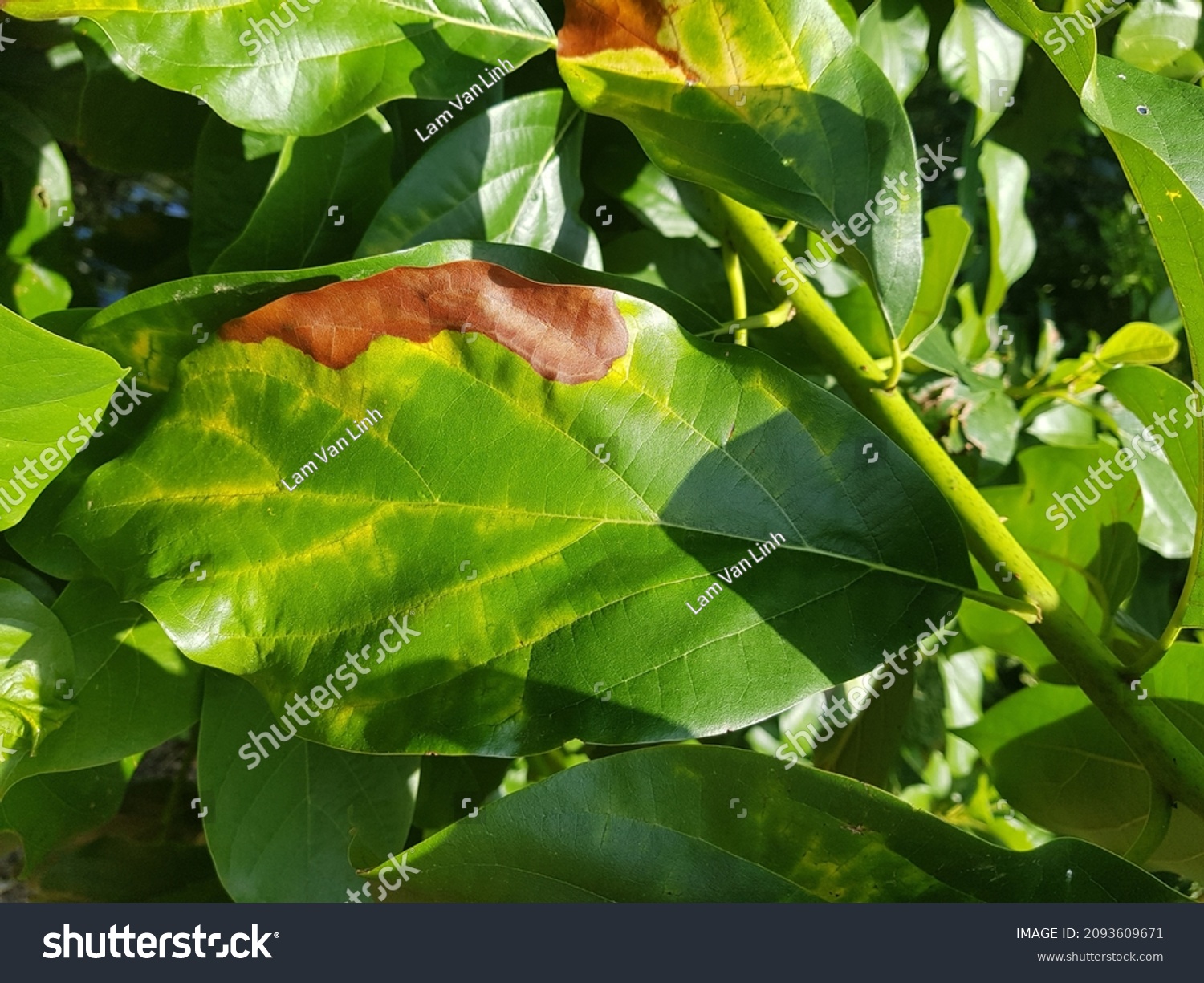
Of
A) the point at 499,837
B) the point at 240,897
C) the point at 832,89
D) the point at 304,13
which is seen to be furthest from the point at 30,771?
the point at 832,89

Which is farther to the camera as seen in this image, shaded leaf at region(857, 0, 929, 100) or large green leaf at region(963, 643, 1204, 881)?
shaded leaf at region(857, 0, 929, 100)

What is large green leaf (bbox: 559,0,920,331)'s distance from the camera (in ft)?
1.43

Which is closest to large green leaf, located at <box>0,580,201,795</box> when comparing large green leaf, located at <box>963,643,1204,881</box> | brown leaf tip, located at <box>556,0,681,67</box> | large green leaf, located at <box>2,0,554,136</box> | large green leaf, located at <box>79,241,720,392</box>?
large green leaf, located at <box>79,241,720,392</box>

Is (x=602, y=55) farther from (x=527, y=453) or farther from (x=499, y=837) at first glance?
(x=499, y=837)

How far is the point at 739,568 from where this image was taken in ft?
1.41

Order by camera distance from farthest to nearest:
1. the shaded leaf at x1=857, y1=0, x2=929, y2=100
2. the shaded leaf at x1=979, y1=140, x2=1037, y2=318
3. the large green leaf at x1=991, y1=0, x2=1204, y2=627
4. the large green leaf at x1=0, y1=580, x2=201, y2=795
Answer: the shaded leaf at x1=979, y1=140, x2=1037, y2=318
the shaded leaf at x1=857, y1=0, x2=929, y2=100
the large green leaf at x1=0, y1=580, x2=201, y2=795
the large green leaf at x1=991, y1=0, x2=1204, y2=627

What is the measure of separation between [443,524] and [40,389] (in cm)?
17

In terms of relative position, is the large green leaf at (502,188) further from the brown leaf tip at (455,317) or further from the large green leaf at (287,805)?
the large green leaf at (287,805)

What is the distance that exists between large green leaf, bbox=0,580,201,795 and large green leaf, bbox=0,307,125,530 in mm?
102

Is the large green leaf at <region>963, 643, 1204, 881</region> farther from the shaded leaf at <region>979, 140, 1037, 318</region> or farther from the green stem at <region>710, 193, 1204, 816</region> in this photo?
the shaded leaf at <region>979, 140, 1037, 318</region>

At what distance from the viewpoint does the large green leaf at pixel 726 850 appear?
0.39m

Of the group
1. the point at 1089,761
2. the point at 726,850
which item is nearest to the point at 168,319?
the point at 726,850

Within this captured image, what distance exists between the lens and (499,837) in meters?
0.39

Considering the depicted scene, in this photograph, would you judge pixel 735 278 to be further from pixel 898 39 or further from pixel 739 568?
pixel 898 39
